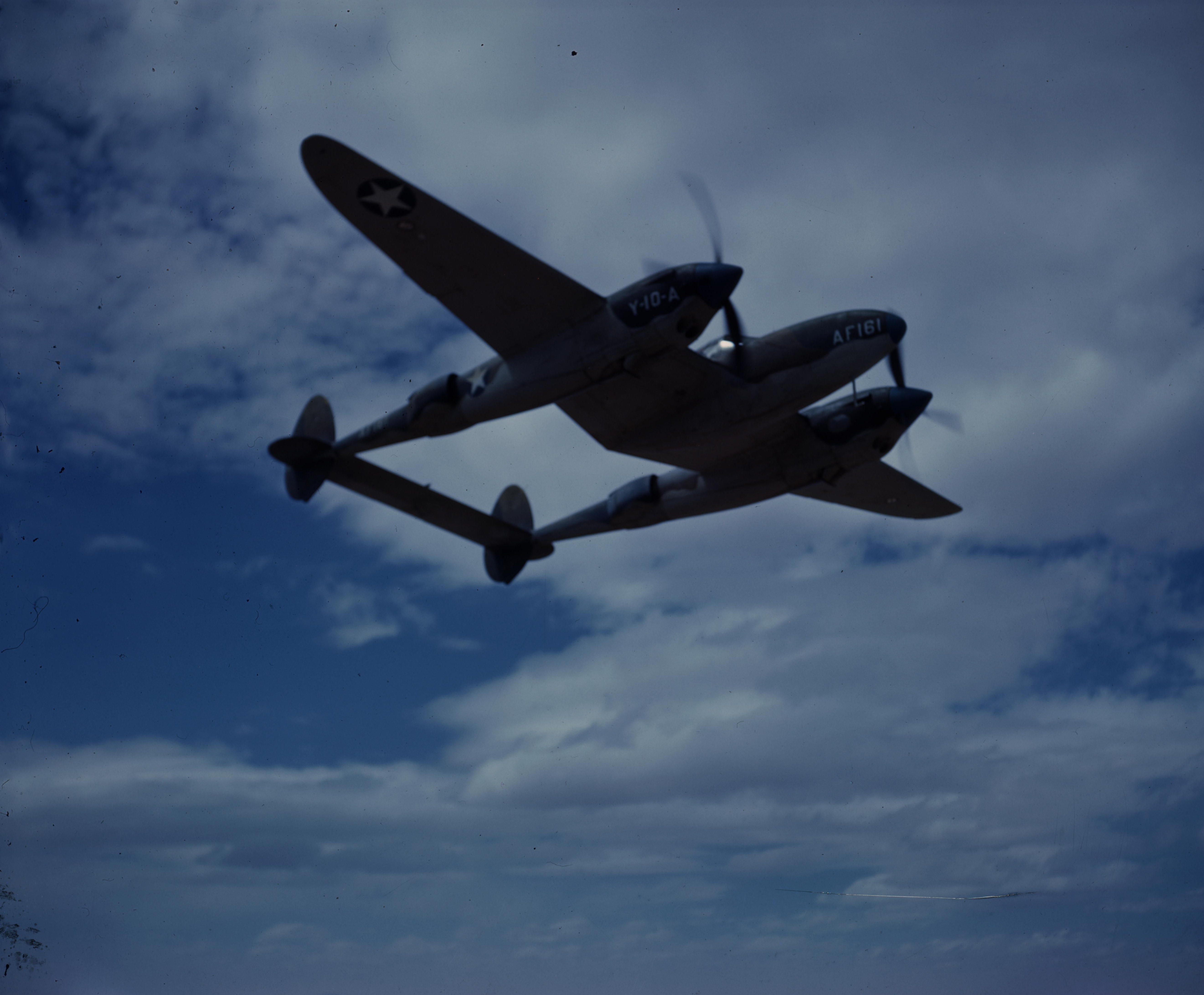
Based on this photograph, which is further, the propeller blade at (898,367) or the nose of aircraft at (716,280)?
the propeller blade at (898,367)

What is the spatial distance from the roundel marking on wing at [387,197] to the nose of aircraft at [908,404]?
537 inches

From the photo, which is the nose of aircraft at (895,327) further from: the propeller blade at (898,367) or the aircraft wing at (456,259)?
the aircraft wing at (456,259)

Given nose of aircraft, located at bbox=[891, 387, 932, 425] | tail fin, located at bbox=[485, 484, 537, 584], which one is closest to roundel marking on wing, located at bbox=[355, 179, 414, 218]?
tail fin, located at bbox=[485, 484, 537, 584]

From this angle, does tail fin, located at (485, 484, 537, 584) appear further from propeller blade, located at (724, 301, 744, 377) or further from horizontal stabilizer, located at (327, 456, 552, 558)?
propeller blade, located at (724, 301, 744, 377)

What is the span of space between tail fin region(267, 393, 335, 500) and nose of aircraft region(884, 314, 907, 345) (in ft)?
47.1

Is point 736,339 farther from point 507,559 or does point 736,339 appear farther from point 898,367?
point 507,559

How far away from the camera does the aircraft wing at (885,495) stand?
103ft

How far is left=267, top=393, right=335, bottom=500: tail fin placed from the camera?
2548cm

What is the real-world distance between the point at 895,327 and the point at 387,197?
12.7 metres

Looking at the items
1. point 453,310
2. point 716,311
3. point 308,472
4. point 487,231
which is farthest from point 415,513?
point 716,311

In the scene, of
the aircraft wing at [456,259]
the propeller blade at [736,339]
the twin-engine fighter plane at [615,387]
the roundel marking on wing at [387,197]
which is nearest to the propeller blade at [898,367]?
the twin-engine fighter plane at [615,387]

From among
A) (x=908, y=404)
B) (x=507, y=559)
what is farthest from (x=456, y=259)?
(x=908, y=404)

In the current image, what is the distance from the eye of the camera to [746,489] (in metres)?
28.9

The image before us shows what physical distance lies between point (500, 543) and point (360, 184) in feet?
40.0
